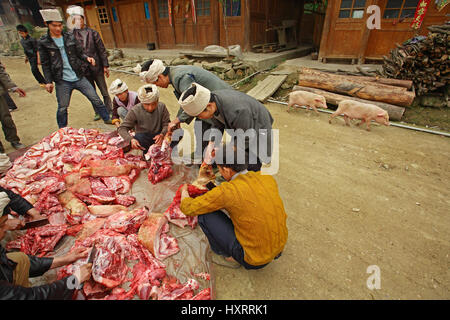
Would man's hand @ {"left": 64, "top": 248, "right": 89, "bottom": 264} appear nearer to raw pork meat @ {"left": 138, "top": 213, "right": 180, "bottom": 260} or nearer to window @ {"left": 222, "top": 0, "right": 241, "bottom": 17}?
raw pork meat @ {"left": 138, "top": 213, "right": 180, "bottom": 260}

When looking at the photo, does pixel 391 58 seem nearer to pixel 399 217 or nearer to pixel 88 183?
pixel 399 217

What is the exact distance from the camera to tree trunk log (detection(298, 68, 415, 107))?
5332 millimetres

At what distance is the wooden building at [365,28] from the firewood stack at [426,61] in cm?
175

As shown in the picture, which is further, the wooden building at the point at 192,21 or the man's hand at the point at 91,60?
the wooden building at the point at 192,21

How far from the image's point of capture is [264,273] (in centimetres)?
219

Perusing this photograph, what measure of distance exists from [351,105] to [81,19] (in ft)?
21.4

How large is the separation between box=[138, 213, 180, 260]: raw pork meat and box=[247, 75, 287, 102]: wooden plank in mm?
5043

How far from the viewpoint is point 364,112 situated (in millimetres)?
4801

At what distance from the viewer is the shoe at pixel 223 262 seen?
7.34 feet

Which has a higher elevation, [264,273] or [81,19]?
[81,19]

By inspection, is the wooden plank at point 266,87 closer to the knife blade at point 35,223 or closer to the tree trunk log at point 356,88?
the tree trunk log at point 356,88

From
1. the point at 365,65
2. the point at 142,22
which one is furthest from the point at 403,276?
the point at 142,22

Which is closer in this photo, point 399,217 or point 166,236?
point 166,236

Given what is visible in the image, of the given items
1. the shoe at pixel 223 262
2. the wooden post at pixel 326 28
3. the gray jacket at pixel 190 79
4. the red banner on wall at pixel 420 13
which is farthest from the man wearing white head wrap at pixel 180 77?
the red banner on wall at pixel 420 13
